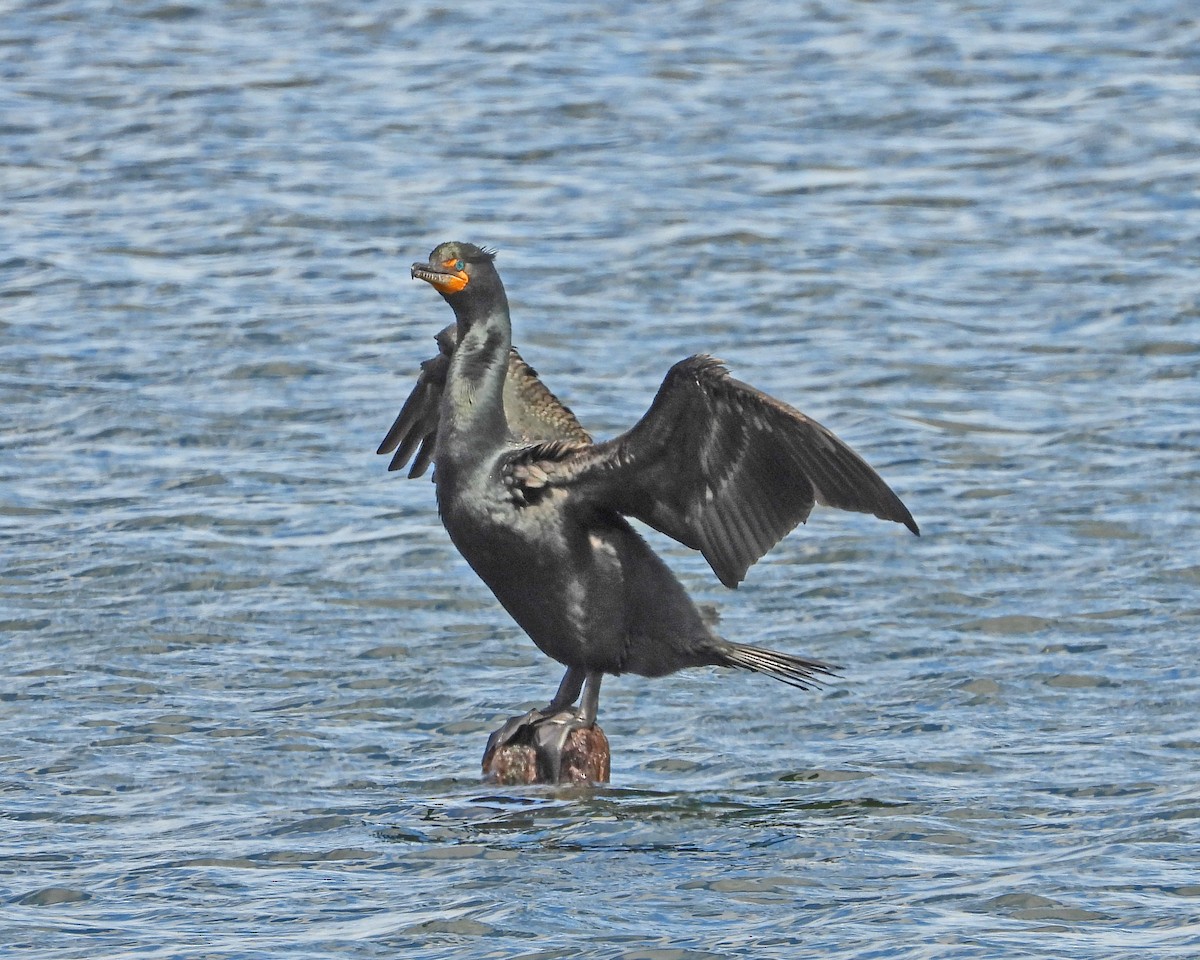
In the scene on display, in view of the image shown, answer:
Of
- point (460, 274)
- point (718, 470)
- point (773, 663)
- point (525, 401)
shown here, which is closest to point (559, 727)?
point (773, 663)

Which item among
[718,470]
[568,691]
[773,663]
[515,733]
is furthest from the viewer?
[568,691]

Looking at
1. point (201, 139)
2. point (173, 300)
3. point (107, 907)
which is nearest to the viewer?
point (107, 907)

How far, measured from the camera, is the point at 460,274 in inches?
287

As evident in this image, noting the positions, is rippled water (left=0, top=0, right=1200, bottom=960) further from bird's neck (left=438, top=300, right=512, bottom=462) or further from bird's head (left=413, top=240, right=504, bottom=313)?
bird's head (left=413, top=240, right=504, bottom=313)

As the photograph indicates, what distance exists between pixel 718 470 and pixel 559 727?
42.0 inches

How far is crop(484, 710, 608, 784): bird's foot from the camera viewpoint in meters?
7.36

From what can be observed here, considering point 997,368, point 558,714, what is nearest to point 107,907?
point 558,714

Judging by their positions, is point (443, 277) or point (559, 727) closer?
point (443, 277)

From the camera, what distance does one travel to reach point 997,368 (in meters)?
12.8

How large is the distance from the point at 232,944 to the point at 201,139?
11593mm

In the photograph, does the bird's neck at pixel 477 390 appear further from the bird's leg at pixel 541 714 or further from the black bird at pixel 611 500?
the bird's leg at pixel 541 714

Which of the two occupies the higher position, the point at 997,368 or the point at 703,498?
the point at 703,498

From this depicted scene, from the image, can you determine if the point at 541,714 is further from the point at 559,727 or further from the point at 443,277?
the point at 443,277

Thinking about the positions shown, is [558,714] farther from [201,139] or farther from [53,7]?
[53,7]
